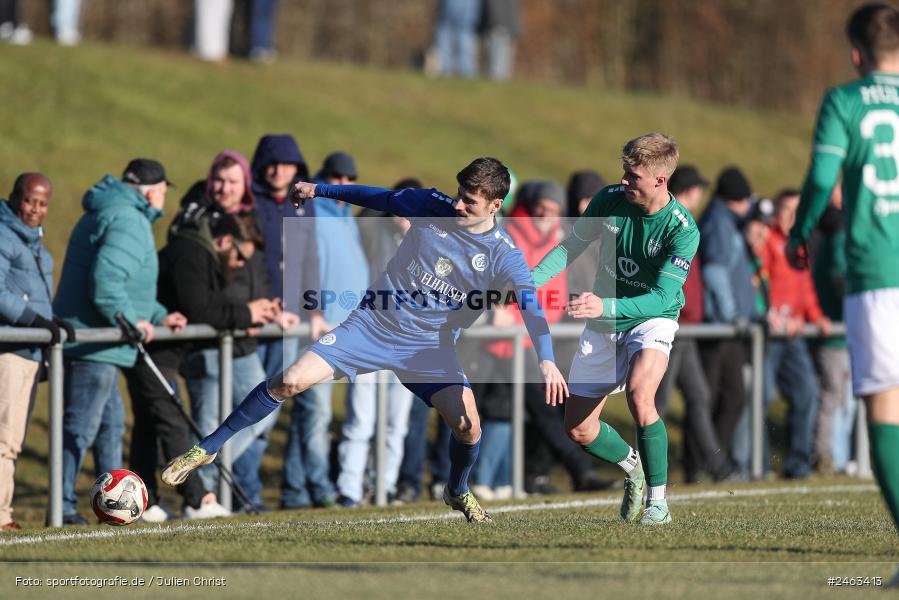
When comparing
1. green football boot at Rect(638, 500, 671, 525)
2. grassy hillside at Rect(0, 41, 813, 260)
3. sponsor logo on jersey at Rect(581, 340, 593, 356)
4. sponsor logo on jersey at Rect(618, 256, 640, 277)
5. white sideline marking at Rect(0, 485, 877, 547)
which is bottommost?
white sideline marking at Rect(0, 485, 877, 547)

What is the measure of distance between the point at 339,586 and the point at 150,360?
4.44 meters

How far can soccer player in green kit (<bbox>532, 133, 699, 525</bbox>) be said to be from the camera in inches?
331

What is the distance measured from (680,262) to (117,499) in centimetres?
337

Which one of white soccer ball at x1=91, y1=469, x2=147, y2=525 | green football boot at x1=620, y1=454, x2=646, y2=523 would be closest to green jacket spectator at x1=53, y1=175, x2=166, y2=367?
white soccer ball at x1=91, y1=469, x2=147, y2=525

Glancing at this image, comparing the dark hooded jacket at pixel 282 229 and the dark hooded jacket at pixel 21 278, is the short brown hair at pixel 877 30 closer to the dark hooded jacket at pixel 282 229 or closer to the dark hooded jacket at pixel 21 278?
the dark hooded jacket at pixel 21 278

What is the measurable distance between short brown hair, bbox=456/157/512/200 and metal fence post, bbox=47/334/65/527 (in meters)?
2.90

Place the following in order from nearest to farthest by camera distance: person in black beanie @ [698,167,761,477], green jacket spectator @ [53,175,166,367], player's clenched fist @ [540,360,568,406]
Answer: player's clenched fist @ [540,360,568,406] < green jacket spectator @ [53,175,166,367] < person in black beanie @ [698,167,761,477]

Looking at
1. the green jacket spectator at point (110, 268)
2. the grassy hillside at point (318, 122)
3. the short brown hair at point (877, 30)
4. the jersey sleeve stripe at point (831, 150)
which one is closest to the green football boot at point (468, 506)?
the green jacket spectator at point (110, 268)

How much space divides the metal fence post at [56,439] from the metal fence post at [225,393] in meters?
1.30

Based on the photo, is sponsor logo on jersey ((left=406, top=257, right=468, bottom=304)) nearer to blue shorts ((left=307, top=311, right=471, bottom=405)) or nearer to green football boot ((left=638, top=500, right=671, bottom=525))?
blue shorts ((left=307, top=311, right=471, bottom=405))

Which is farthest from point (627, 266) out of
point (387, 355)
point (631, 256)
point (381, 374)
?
point (381, 374)

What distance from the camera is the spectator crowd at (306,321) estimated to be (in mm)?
10062

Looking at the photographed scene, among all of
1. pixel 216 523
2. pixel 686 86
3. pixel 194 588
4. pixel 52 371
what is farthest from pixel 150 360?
pixel 686 86

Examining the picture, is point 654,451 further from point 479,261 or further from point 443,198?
point 443,198
